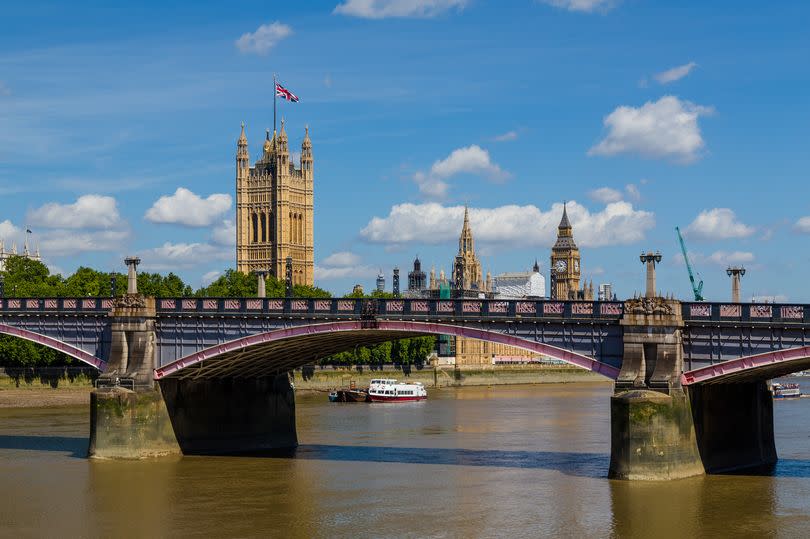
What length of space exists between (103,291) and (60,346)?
224 feet

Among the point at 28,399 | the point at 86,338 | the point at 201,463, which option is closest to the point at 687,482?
the point at 201,463

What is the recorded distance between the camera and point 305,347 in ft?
242

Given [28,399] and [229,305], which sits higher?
[229,305]

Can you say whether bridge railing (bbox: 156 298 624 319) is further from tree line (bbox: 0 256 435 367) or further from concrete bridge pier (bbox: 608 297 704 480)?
tree line (bbox: 0 256 435 367)

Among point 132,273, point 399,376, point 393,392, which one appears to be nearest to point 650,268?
point 132,273

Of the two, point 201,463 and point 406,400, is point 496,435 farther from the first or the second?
point 406,400

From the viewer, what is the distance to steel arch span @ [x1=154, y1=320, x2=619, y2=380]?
2495 inches

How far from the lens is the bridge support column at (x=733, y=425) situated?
200ft

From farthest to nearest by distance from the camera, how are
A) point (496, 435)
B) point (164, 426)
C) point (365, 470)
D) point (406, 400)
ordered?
1. point (406, 400)
2. point (496, 435)
3. point (164, 426)
4. point (365, 470)

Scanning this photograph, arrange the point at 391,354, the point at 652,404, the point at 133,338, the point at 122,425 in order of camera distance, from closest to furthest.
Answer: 1. the point at 652,404
2. the point at 122,425
3. the point at 133,338
4. the point at 391,354

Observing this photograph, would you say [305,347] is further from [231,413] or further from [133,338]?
[133,338]

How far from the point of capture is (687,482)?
5803 centimetres

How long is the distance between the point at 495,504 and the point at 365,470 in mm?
12499

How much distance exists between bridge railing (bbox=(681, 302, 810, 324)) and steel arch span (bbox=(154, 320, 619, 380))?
4506 millimetres
